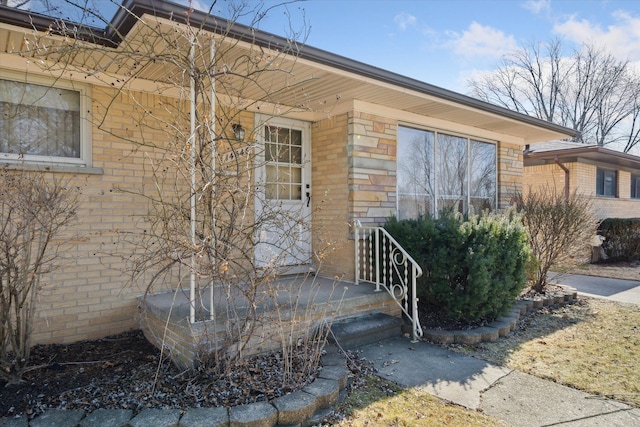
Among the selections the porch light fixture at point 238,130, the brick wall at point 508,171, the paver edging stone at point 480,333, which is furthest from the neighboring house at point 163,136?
the paver edging stone at point 480,333

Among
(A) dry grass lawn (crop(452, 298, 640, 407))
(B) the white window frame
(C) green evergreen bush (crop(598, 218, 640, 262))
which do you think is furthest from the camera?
(C) green evergreen bush (crop(598, 218, 640, 262))

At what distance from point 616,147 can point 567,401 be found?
29.6 meters

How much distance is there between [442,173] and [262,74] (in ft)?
12.2

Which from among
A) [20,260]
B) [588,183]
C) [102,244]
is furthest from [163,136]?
[588,183]

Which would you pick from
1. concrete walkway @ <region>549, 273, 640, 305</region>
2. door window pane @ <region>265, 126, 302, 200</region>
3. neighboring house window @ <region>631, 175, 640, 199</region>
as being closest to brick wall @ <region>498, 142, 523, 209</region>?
concrete walkway @ <region>549, 273, 640, 305</region>

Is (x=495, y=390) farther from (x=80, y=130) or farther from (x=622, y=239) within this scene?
(x=622, y=239)

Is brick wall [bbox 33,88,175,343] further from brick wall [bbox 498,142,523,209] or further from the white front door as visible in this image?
brick wall [bbox 498,142,523,209]

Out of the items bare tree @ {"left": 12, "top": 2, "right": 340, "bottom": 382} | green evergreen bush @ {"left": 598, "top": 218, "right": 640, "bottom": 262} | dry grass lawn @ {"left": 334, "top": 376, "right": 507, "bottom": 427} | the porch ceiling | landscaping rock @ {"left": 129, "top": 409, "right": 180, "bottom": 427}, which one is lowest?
dry grass lawn @ {"left": 334, "top": 376, "right": 507, "bottom": 427}

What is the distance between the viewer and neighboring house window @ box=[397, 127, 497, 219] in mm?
6129

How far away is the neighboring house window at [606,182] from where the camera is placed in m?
12.1

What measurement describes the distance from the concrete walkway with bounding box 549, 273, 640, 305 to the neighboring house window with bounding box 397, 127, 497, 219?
6.52 ft

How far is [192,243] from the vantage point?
2867 mm

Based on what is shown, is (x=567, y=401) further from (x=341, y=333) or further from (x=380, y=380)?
(x=341, y=333)

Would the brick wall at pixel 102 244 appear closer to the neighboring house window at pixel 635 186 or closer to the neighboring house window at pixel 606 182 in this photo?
the neighboring house window at pixel 606 182
